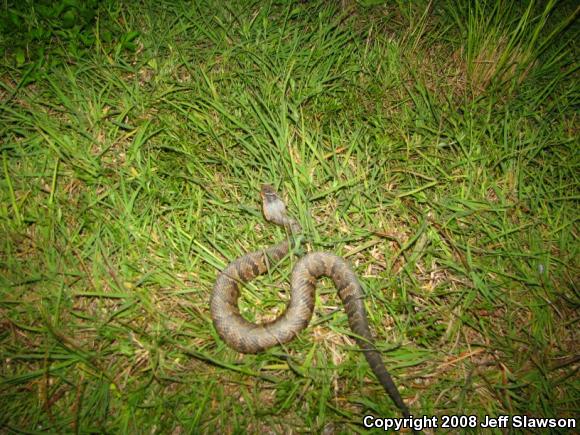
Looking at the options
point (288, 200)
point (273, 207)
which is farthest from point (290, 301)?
point (288, 200)

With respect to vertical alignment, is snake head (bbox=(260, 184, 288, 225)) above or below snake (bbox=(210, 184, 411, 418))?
above

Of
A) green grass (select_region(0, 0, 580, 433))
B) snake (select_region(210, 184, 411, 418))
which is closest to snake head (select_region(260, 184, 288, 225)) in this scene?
snake (select_region(210, 184, 411, 418))

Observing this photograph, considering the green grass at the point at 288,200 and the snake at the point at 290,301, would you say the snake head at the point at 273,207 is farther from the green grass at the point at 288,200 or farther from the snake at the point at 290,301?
the green grass at the point at 288,200

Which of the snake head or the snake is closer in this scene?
the snake

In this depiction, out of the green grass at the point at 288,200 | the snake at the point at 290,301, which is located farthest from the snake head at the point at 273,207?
the green grass at the point at 288,200

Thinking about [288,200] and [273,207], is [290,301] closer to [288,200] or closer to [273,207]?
[273,207]

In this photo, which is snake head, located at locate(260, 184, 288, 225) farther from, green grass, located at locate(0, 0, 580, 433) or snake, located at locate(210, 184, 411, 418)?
green grass, located at locate(0, 0, 580, 433)
